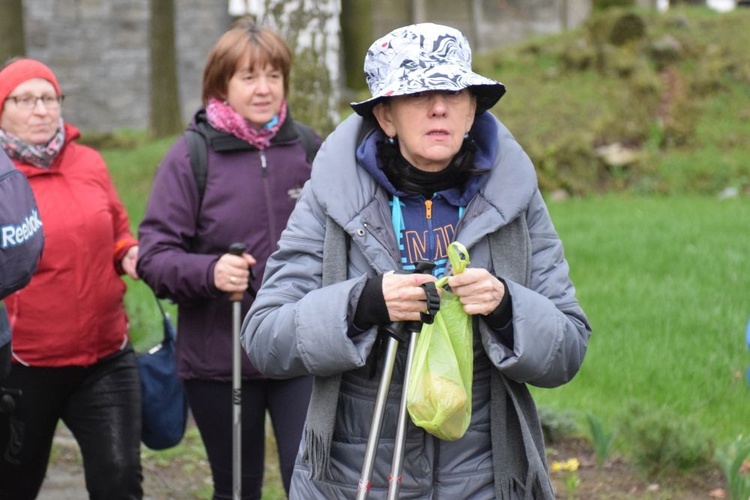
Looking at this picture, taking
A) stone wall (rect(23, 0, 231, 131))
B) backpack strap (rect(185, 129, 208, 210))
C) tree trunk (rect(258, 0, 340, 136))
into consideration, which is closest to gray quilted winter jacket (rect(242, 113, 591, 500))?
backpack strap (rect(185, 129, 208, 210))

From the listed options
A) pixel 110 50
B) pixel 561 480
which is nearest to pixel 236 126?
pixel 561 480

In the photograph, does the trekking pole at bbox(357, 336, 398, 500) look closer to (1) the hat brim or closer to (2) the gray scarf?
(2) the gray scarf

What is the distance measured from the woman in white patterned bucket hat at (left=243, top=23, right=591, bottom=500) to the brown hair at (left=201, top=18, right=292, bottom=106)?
1361 millimetres

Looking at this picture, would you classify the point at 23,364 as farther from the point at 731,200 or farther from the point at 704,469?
the point at 731,200

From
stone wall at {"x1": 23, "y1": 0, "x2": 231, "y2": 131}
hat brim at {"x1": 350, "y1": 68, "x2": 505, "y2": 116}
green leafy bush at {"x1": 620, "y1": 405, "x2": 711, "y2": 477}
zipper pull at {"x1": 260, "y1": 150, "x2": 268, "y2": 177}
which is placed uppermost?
hat brim at {"x1": 350, "y1": 68, "x2": 505, "y2": 116}

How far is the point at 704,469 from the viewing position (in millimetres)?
5434

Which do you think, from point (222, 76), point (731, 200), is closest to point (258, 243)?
point (222, 76)

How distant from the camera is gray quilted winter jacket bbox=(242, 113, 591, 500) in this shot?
3.10 m

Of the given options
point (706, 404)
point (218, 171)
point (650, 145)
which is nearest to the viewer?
point (218, 171)

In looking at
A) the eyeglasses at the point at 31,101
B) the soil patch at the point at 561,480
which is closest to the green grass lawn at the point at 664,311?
the soil patch at the point at 561,480

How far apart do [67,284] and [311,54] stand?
2856 millimetres

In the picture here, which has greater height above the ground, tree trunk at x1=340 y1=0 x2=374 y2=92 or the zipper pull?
the zipper pull

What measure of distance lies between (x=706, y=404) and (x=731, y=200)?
7034 mm

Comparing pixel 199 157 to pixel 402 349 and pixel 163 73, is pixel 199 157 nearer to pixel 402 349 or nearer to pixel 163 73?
pixel 402 349
